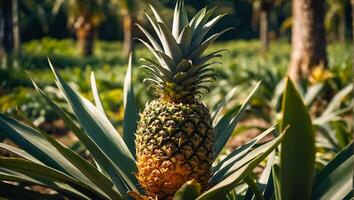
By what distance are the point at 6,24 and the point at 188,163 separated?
10.9m

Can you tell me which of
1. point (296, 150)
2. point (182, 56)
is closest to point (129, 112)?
point (182, 56)

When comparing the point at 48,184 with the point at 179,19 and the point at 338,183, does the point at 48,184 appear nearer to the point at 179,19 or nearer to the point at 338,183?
the point at 179,19

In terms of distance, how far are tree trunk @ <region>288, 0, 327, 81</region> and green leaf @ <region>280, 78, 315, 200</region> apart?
545 cm

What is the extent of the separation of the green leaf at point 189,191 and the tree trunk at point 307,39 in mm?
5616

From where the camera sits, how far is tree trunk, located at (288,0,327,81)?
22.1ft

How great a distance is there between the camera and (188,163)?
192cm

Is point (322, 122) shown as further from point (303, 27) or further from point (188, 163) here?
point (303, 27)

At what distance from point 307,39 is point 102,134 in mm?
5246

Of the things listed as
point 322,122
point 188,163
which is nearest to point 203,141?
point 188,163

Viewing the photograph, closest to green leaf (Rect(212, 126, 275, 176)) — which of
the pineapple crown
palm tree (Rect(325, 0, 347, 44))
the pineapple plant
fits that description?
A: the pineapple plant

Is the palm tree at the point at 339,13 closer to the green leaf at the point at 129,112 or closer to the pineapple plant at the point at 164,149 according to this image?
the green leaf at the point at 129,112

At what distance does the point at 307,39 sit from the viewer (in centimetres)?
690

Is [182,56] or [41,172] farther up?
[182,56]

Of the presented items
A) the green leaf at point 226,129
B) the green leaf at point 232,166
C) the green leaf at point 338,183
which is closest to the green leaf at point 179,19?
the green leaf at point 226,129
